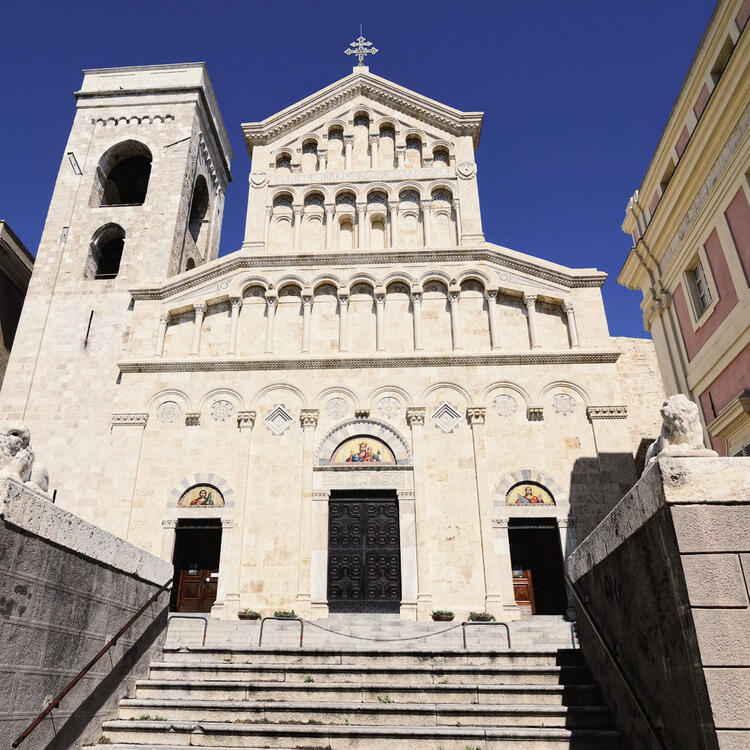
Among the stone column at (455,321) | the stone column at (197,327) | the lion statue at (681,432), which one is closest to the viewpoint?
the lion statue at (681,432)

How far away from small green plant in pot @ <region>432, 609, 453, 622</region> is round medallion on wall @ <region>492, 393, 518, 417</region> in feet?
20.1

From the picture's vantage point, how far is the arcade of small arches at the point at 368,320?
837 inches

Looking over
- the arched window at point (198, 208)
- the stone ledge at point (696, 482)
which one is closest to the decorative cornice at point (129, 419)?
the arched window at point (198, 208)

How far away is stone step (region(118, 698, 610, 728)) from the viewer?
8.65 m

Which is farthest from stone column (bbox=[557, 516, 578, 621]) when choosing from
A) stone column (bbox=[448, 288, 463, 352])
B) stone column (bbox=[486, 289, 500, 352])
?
stone column (bbox=[448, 288, 463, 352])

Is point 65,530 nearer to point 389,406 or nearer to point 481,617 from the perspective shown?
point 481,617

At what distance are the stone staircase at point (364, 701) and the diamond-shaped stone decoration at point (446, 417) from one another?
957 cm

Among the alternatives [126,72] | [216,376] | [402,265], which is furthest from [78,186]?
[402,265]

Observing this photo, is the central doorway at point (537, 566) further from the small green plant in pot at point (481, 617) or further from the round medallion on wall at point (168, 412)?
the round medallion on wall at point (168, 412)

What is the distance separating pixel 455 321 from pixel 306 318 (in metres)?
5.01

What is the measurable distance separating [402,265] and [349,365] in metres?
4.28

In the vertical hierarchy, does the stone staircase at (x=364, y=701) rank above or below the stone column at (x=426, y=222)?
below

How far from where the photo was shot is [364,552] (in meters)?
18.6

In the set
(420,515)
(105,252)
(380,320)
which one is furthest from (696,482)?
(105,252)
